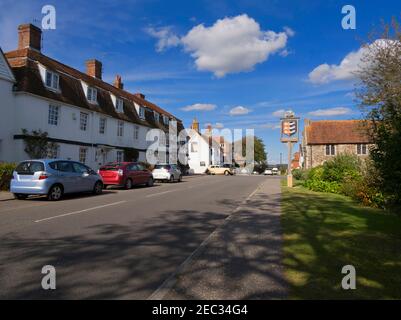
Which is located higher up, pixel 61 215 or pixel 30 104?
pixel 30 104

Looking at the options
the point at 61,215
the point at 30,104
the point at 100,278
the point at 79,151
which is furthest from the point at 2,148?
the point at 100,278

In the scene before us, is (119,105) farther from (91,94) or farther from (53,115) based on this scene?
(53,115)

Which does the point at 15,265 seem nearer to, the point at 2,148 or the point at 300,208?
the point at 300,208

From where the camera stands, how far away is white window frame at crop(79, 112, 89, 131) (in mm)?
29531

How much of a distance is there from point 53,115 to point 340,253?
24.5 metres

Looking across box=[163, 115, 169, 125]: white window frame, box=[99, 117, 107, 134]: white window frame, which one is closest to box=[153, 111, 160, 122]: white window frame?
box=[163, 115, 169, 125]: white window frame

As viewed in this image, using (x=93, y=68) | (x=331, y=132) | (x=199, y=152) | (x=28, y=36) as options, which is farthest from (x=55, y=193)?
(x=199, y=152)

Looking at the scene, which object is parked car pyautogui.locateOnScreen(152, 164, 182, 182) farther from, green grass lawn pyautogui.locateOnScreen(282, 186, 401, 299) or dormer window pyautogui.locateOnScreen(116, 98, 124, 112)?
green grass lawn pyautogui.locateOnScreen(282, 186, 401, 299)

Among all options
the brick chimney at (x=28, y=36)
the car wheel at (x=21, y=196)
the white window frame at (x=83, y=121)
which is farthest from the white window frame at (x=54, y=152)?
the car wheel at (x=21, y=196)

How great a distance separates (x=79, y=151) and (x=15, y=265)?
81.1ft

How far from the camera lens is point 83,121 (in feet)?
98.5

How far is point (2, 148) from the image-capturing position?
23312 mm
